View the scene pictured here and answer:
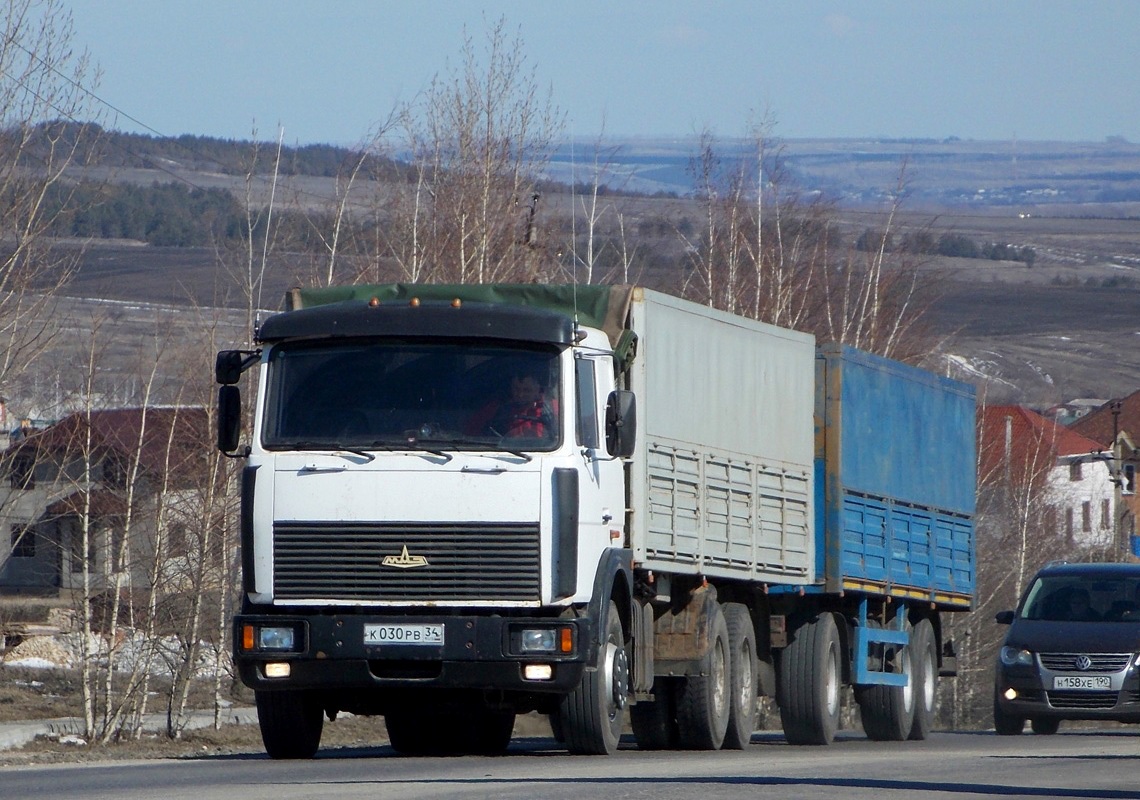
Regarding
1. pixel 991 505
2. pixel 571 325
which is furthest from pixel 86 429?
pixel 991 505

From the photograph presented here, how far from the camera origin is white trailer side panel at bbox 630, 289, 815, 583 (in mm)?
13305

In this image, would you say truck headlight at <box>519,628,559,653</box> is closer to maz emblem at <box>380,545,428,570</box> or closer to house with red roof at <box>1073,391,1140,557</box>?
maz emblem at <box>380,545,428,570</box>

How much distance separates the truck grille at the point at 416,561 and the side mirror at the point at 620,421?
884mm

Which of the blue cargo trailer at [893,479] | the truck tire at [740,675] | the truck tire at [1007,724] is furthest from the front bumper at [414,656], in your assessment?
the truck tire at [1007,724]

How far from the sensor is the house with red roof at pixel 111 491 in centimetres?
2078

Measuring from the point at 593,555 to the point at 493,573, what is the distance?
75 cm

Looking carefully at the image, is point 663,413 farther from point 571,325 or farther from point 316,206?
point 316,206

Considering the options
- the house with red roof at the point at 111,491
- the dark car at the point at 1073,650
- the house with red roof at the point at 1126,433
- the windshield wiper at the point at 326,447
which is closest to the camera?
the windshield wiper at the point at 326,447

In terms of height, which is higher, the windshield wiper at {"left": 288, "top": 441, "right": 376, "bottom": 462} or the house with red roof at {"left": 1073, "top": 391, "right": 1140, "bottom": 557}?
the house with red roof at {"left": 1073, "top": 391, "right": 1140, "bottom": 557}

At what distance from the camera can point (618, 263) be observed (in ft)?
125

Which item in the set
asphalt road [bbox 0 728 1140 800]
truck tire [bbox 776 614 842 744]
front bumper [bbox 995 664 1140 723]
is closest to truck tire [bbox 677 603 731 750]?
asphalt road [bbox 0 728 1140 800]

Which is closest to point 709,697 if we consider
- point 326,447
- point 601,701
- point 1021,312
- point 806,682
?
point 601,701

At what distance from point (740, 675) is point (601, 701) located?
3.00 meters

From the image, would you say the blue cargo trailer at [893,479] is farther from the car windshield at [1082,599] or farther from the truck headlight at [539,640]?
the truck headlight at [539,640]
